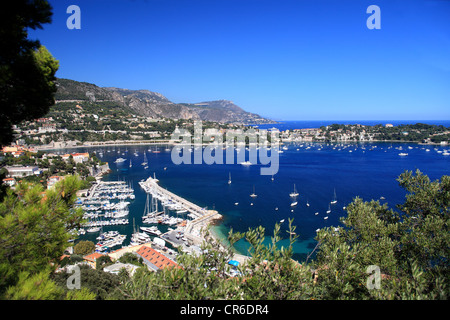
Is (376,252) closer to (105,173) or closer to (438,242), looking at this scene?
(438,242)

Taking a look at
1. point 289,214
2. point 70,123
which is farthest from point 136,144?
point 289,214

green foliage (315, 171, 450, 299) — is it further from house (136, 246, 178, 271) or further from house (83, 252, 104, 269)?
house (83, 252, 104, 269)

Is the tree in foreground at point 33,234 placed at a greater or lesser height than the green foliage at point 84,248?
greater

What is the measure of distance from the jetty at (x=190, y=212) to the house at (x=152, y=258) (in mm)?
1975

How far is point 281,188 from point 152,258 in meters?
15.2

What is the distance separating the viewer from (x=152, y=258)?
10.7m

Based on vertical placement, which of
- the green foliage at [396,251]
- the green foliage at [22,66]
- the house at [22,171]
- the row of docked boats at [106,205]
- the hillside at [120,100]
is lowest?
the row of docked boats at [106,205]

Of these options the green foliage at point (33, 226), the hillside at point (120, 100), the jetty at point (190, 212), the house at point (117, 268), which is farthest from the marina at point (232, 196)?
the hillside at point (120, 100)

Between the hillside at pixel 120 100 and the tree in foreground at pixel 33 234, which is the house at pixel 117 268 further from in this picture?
the hillside at pixel 120 100

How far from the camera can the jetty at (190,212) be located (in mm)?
13723

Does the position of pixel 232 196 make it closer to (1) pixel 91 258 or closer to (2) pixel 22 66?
(1) pixel 91 258

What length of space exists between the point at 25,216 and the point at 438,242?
227 inches

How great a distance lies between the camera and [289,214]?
56.2 feet

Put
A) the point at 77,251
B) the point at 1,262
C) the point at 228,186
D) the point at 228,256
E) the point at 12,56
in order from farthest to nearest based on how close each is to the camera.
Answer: the point at 228,186 → the point at 77,251 → the point at 228,256 → the point at 12,56 → the point at 1,262
